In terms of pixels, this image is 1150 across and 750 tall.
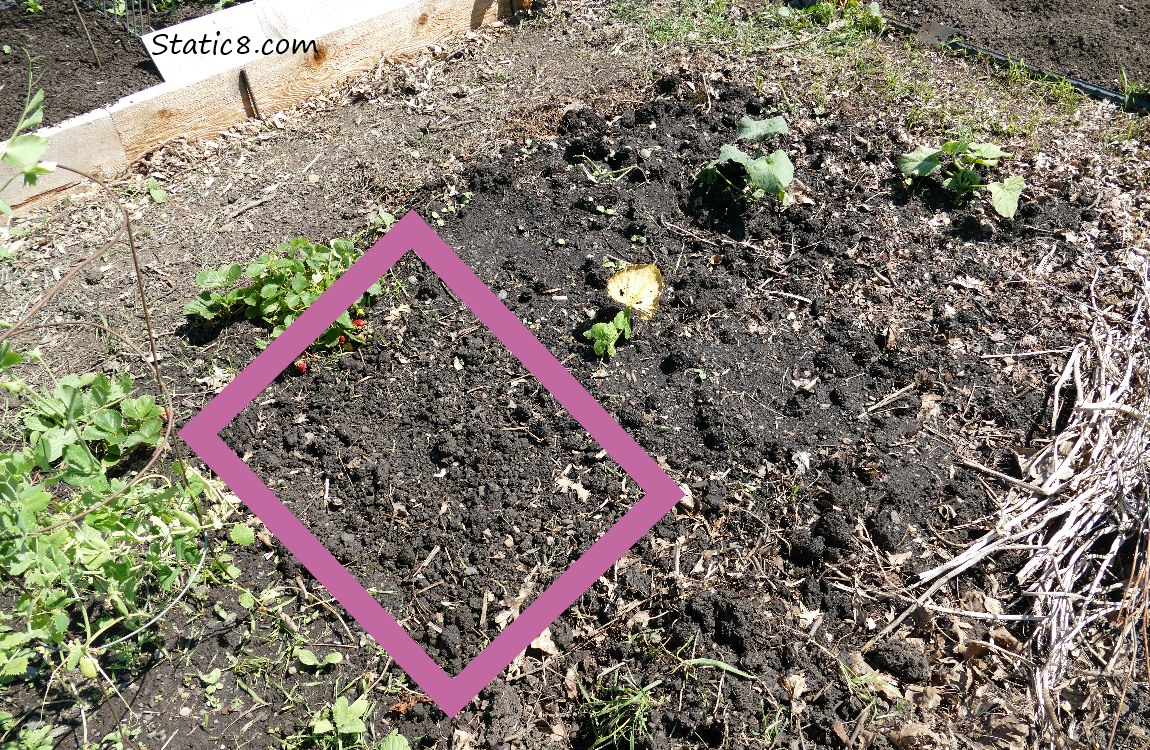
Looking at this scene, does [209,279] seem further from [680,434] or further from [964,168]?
[964,168]

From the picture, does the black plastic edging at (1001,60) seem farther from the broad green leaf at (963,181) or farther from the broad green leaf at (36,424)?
the broad green leaf at (36,424)

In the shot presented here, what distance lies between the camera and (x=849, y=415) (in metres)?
2.76

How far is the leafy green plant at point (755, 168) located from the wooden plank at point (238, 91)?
6.68ft

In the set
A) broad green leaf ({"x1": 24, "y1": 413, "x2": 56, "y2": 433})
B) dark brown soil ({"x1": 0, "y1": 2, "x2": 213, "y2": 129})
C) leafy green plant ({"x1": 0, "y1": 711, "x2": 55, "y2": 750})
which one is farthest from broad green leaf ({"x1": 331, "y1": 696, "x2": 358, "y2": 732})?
dark brown soil ({"x1": 0, "y1": 2, "x2": 213, "y2": 129})

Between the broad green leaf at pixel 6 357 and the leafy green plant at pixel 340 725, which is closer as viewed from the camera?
the broad green leaf at pixel 6 357

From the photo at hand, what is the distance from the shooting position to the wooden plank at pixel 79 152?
3.50 m

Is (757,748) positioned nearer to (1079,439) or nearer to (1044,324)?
(1079,439)

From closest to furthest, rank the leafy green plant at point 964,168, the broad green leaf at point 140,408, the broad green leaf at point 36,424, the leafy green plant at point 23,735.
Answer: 1. the leafy green plant at point 23,735
2. the broad green leaf at point 36,424
3. the broad green leaf at point 140,408
4. the leafy green plant at point 964,168

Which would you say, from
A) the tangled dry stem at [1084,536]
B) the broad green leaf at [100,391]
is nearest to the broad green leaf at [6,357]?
the broad green leaf at [100,391]

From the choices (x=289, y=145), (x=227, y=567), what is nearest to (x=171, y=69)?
(x=289, y=145)

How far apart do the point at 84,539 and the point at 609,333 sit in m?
1.76

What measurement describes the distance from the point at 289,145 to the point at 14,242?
133 centimetres

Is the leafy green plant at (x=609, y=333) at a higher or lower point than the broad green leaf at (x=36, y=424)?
lower

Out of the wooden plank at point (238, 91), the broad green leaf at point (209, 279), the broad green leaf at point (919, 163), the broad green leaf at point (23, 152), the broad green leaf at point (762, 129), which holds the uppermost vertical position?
the broad green leaf at point (23, 152)
